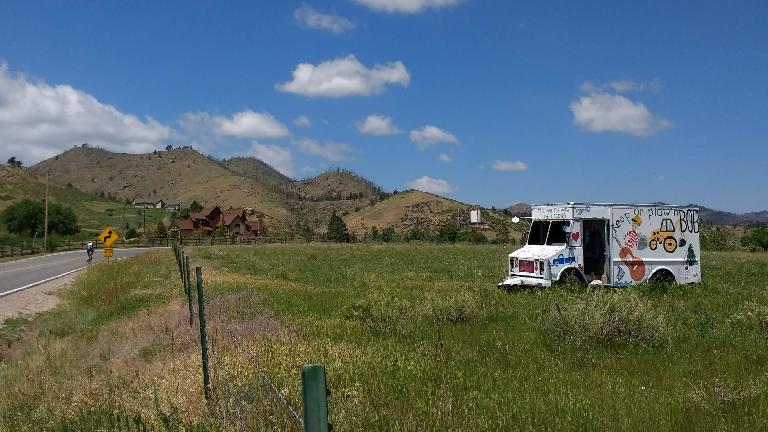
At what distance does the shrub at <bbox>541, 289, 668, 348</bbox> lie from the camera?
9.70 metres

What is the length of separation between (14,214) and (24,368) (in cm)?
10429

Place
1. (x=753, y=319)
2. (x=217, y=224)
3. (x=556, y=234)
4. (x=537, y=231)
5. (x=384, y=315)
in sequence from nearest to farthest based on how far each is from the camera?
1. (x=753, y=319)
2. (x=384, y=315)
3. (x=556, y=234)
4. (x=537, y=231)
5. (x=217, y=224)

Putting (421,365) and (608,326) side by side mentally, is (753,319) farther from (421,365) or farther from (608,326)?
(421,365)

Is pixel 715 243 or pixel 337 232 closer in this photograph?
pixel 715 243

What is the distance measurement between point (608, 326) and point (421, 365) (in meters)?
3.80

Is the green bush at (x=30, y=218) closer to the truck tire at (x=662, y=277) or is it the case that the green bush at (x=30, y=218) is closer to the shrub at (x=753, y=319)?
the truck tire at (x=662, y=277)

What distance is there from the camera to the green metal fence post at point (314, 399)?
260 cm

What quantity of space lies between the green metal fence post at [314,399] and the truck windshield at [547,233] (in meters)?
16.7

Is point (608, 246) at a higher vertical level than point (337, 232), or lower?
lower

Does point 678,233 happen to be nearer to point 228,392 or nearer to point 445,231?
point 228,392

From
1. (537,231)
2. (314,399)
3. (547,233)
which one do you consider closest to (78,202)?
(537,231)

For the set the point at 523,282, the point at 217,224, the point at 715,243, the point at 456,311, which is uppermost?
the point at 217,224

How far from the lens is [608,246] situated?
1817cm

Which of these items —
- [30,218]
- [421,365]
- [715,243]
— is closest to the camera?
[421,365]
